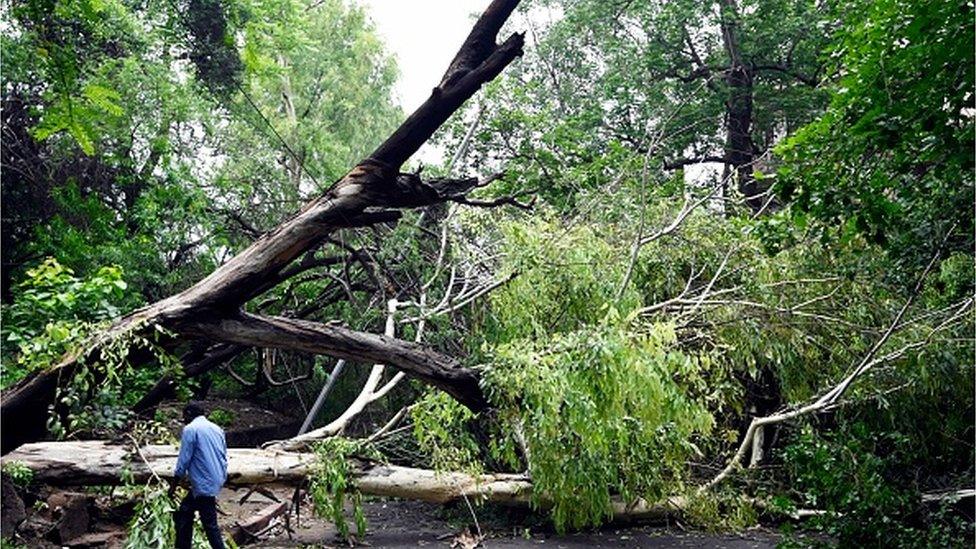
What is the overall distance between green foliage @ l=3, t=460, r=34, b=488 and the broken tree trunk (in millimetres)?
64

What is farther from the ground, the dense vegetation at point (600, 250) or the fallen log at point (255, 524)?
the dense vegetation at point (600, 250)

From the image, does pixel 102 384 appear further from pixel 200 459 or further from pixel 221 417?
pixel 221 417

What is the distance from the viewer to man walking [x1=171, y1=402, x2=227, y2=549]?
5898 mm

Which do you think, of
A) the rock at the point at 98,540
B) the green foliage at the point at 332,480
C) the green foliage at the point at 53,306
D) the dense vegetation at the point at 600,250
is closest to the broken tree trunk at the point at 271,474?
the green foliage at the point at 332,480

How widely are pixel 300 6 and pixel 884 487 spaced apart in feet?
31.0

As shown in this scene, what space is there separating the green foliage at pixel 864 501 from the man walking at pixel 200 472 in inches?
154

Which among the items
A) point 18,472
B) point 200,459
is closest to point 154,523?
point 200,459

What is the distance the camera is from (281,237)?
5.33m

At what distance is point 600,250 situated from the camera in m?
7.99

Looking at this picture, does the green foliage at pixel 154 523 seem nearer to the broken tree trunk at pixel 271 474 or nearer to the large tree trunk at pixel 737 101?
the broken tree trunk at pixel 271 474

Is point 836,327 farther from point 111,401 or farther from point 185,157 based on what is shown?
point 185,157

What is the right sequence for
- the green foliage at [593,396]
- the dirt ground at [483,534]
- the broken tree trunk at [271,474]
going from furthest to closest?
1. the dirt ground at [483,534]
2. the broken tree trunk at [271,474]
3. the green foliage at [593,396]

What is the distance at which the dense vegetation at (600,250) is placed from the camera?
460cm

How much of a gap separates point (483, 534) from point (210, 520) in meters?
3.25
